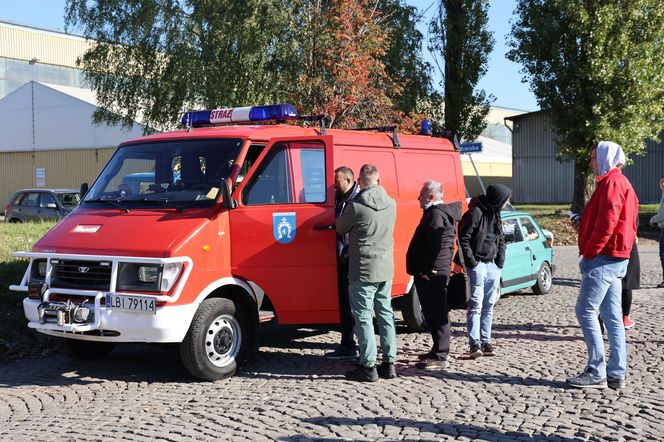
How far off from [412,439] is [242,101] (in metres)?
18.2

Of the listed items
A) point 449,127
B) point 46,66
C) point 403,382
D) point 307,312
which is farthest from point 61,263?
point 46,66

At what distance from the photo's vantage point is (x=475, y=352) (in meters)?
8.09

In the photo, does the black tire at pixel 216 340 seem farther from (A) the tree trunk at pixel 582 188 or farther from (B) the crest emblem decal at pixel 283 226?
(A) the tree trunk at pixel 582 188

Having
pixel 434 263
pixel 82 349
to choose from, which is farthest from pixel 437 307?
pixel 82 349

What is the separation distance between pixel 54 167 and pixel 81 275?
127 feet

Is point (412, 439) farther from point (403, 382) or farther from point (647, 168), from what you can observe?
point (647, 168)

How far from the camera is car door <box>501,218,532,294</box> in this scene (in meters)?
11.6

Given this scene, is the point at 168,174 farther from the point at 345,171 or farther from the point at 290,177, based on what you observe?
the point at 345,171

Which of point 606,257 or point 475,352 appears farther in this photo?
point 475,352

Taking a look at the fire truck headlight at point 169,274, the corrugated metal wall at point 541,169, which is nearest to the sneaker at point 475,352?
the fire truck headlight at point 169,274

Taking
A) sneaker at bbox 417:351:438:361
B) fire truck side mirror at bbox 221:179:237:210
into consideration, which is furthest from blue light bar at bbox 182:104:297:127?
sneaker at bbox 417:351:438:361

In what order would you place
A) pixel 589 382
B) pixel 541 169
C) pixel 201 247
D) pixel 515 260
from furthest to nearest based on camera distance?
1. pixel 541 169
2. pixel 515 260
3. pixel 201 247
4. pixel 589 382

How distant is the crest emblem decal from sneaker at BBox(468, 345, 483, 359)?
7.10 ft

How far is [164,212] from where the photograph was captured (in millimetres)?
7516
